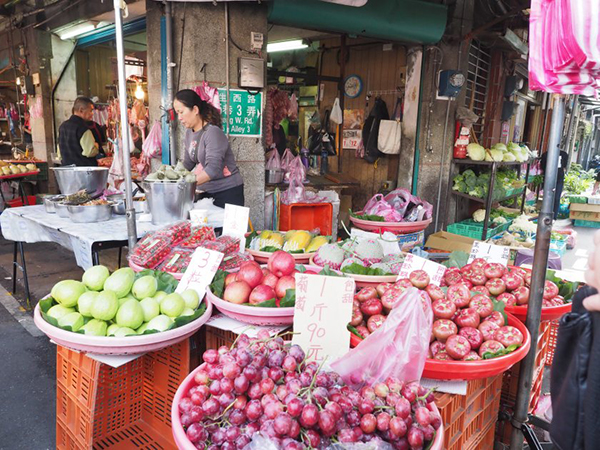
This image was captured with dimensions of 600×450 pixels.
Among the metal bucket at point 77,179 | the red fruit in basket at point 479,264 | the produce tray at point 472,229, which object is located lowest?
the produce tray at point 472,229

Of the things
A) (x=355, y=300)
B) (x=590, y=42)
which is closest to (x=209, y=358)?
(x=355, y=300)

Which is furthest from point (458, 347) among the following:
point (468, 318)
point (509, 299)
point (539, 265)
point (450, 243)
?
point (450, 243)

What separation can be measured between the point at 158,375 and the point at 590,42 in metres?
2.33

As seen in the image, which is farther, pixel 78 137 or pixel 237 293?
pixel 78 137

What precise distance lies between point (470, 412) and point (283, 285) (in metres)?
0.94

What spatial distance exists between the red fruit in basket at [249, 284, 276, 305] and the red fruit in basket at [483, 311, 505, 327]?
3.04 feet

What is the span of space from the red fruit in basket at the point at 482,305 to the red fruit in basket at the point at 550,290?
542 mm

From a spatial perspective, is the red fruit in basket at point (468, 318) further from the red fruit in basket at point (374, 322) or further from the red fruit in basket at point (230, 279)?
the red fruit in basket at point (230, 279)

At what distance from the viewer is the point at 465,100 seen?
7320 mm

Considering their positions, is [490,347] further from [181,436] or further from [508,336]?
[181,436]

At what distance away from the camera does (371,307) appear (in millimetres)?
1914

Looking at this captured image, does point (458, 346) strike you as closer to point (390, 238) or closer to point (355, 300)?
point (355, 300)

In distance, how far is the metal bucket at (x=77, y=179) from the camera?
3.72 meters

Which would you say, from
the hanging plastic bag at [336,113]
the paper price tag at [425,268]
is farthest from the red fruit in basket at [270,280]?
the hanging plastic bag at [336,113]
